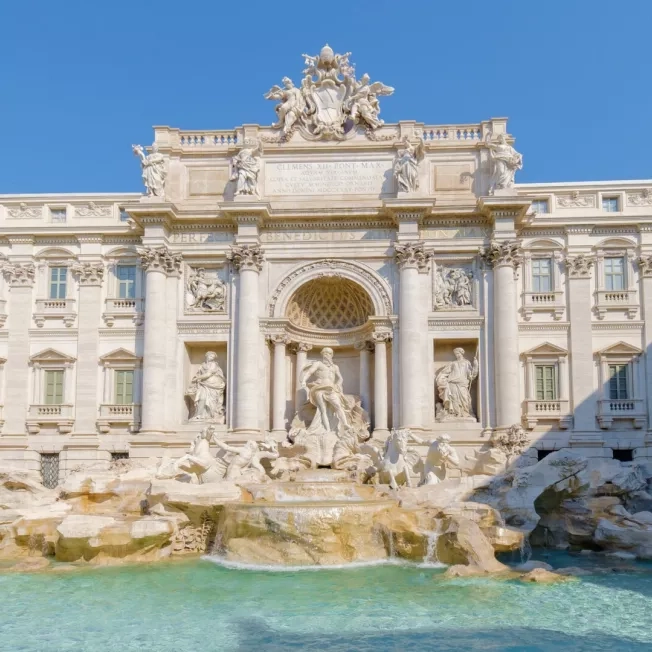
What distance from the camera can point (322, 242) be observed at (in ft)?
88.3

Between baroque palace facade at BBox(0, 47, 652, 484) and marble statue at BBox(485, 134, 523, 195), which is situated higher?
marble statue at BBox(485, 134, 523, 195)

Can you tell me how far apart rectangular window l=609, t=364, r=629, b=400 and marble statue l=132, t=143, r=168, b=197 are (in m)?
16.2

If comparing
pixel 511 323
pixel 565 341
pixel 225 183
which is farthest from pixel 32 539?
pixel 565 341

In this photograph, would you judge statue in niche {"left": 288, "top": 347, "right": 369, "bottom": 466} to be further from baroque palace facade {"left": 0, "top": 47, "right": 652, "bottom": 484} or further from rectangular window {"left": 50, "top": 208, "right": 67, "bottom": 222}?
rectangular window {"left": 50, "top": 208, "right": 67, "bottom": 222}

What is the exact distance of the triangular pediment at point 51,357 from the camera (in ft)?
88.9

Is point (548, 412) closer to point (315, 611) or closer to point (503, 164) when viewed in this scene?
point (503, 164)

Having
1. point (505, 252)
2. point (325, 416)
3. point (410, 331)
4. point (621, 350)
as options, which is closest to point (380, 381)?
point (410, 331)

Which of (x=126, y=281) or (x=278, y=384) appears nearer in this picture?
(x=278, y=384)

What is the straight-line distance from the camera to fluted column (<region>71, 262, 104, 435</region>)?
26828 mm

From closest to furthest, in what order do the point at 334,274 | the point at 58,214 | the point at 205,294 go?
the point at 334,274
the point at 205,294
the point at 58,214

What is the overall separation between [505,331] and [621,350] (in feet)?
13.4

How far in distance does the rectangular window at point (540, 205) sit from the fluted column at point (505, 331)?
208 cm

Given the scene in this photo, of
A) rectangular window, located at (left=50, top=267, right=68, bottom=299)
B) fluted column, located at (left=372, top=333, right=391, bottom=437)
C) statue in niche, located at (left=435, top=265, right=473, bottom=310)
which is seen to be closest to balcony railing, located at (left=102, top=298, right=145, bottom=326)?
rectangular window, located at (left=50, top=267, right=68, bottom=299)

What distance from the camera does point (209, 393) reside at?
86.6ft
